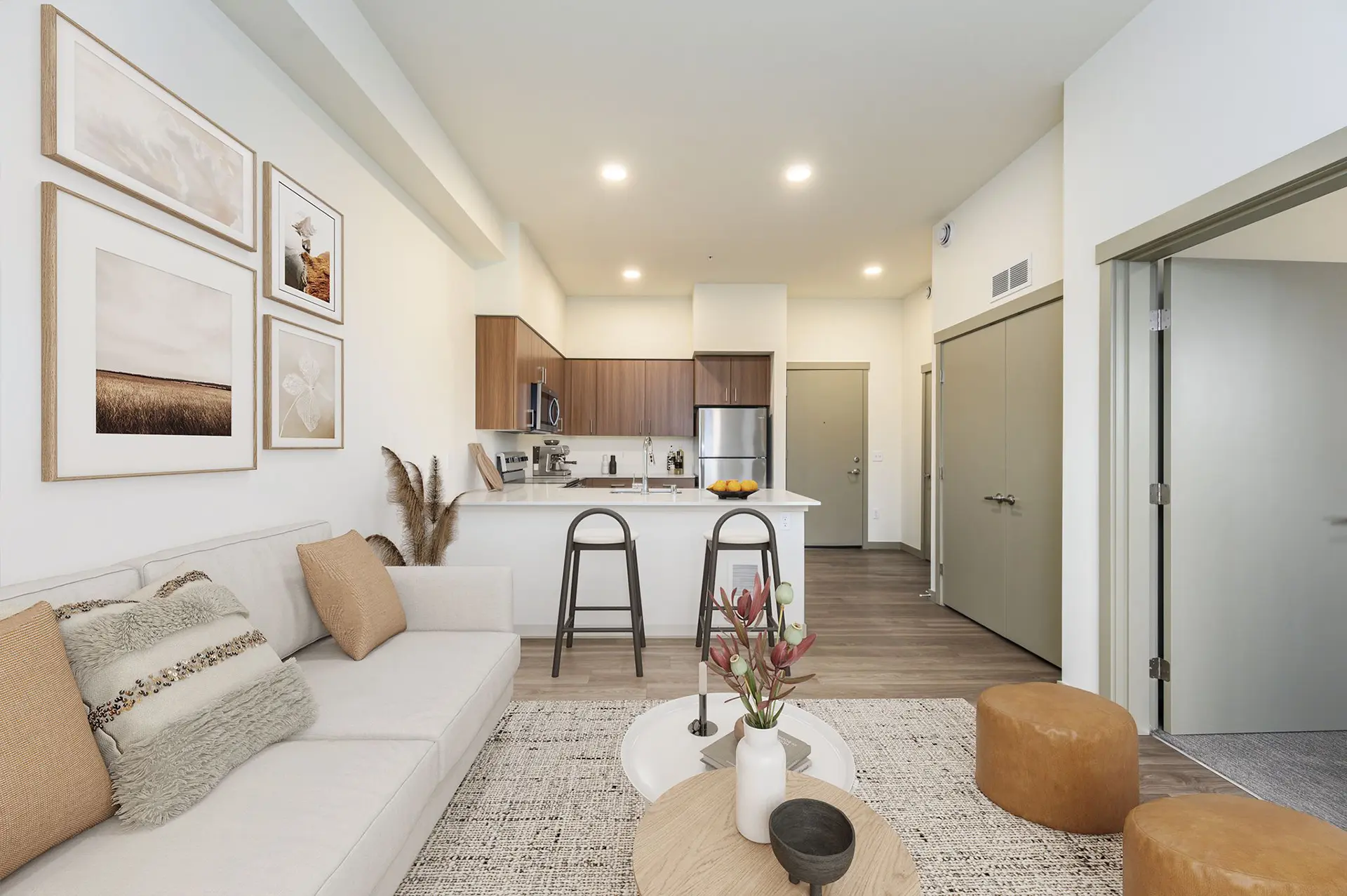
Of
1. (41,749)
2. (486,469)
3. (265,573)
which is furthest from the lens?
(486,469)

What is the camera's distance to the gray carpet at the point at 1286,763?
193cm

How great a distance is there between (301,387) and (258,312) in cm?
34

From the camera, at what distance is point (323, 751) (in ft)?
4.50

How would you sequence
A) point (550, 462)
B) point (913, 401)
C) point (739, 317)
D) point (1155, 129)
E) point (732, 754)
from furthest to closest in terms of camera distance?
1. point (913, 401)
2. point (739, 317)
3. point (550, 462)
4. point (1155, 129)
5. point (732, 754)

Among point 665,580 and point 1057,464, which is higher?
point 1057,464

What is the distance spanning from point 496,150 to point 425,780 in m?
3.30

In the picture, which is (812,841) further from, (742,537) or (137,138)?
(137,138)

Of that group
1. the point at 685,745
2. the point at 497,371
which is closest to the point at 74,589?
the point at 685,745

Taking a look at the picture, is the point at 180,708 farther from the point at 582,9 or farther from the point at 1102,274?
the point at 1102,274

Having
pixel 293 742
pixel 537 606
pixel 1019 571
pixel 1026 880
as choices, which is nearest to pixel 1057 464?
pixel 1019 571

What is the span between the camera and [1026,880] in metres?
1.57

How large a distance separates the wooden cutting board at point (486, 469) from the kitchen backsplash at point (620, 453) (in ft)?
7.56

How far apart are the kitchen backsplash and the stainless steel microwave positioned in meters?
1.02

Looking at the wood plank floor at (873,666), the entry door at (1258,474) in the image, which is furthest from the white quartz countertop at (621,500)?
the entry door at (1258,474)
